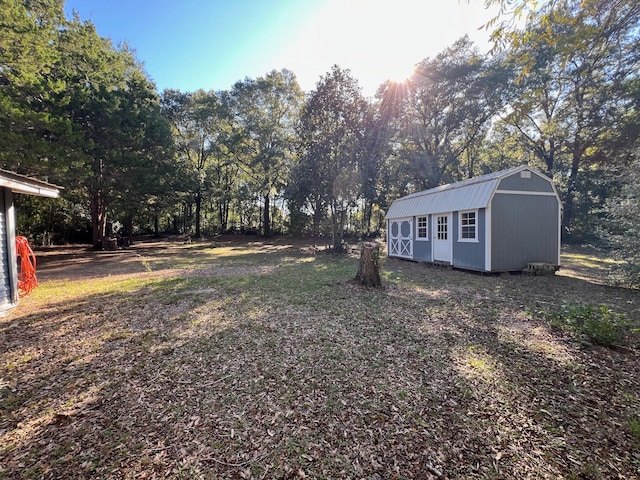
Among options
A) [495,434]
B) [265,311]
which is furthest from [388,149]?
[495,434]

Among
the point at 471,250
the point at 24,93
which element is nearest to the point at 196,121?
the point at 24,93

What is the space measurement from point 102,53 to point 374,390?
1933cm

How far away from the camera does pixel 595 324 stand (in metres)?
3.99

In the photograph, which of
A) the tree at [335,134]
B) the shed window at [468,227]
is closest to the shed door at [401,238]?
Result: the shed window at [468,227]

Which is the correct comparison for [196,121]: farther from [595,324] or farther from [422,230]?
[595,324]

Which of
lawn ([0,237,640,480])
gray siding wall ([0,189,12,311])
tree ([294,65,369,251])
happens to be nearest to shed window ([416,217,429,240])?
tree ([294,65,369,251])

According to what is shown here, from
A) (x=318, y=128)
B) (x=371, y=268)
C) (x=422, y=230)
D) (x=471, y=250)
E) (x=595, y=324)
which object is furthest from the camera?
(x=318, y=128)

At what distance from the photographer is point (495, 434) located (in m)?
2.20

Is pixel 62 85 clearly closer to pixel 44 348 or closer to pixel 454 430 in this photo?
pixel 44 348

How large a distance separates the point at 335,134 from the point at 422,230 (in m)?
7.22

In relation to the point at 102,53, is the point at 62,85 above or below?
below

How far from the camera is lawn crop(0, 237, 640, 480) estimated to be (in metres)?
1.97

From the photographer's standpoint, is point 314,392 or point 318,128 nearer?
point 314,392

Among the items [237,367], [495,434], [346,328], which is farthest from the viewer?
[346,328]
